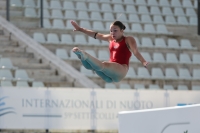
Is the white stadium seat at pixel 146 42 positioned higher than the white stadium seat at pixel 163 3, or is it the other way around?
the white stadium seat at pixel 163 3

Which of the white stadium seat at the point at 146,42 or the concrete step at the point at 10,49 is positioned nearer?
the concrete step at the point at 10,49

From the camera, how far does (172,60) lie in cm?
1781

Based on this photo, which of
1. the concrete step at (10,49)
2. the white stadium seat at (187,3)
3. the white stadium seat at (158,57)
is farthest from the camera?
the white stadium seat at (187,3)

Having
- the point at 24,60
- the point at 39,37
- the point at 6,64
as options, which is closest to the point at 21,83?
the point at 6,64

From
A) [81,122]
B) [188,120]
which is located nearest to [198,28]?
[81,122]

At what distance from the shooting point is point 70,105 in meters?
13.5

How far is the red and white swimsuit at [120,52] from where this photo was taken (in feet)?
24.9

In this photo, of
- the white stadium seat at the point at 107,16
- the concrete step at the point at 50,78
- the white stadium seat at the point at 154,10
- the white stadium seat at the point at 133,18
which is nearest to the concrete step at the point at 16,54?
the concrete step at the point at 50,78

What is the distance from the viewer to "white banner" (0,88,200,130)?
43.3ft

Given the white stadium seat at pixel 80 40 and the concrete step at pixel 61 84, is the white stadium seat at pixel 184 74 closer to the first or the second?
the white stadium seat at pixel 80 40

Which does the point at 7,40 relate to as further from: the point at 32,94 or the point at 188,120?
the point at 188,120

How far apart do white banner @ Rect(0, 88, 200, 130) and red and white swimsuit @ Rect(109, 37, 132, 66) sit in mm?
5599

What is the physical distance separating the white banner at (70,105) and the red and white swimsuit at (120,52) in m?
5.60

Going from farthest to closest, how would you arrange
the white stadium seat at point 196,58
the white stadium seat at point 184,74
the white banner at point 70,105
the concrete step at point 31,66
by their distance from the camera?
the white stadium seat at point 196,58 < the white stadium seat at point 184,74 < the concrete step at point 31,66 < the white banner at point 70,105
